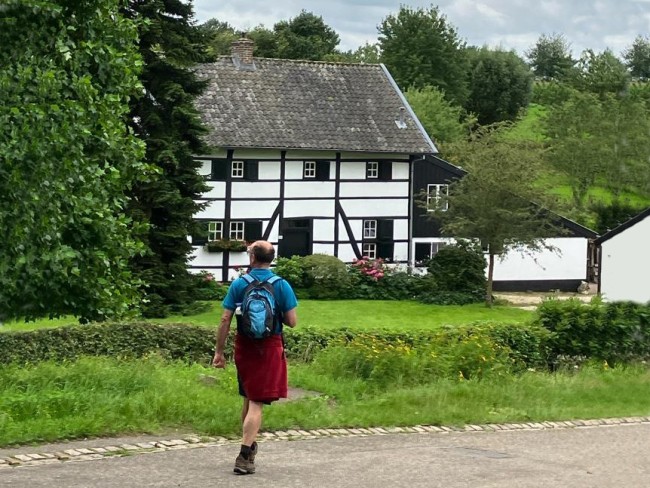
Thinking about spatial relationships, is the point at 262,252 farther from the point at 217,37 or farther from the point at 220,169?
the point at 217,37

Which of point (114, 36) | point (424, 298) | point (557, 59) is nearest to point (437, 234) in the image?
point (424, 298)

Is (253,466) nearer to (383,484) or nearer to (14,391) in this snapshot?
(383,484)

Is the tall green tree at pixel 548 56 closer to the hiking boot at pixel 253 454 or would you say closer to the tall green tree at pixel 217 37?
the tall green tree at pixel 217 37

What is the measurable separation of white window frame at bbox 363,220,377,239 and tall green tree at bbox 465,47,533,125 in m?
46.7

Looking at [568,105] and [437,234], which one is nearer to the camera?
[437,234]

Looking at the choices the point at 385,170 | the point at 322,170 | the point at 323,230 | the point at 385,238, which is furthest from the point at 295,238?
the point at 385,170

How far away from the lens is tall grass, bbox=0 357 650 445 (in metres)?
9.62

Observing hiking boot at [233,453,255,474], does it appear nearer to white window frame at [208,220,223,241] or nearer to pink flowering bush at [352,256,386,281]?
white window frame at [208,220,223,241]

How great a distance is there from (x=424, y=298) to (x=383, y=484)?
38554 mm

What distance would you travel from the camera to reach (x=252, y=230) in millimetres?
47656

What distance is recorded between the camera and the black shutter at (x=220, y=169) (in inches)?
1847

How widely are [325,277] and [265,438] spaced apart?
118 ft

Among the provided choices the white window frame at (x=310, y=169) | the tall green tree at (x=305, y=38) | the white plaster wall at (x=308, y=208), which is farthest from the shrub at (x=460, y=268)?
the tall green tree at (x=305, y=38)

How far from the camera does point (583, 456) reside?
9703mm
